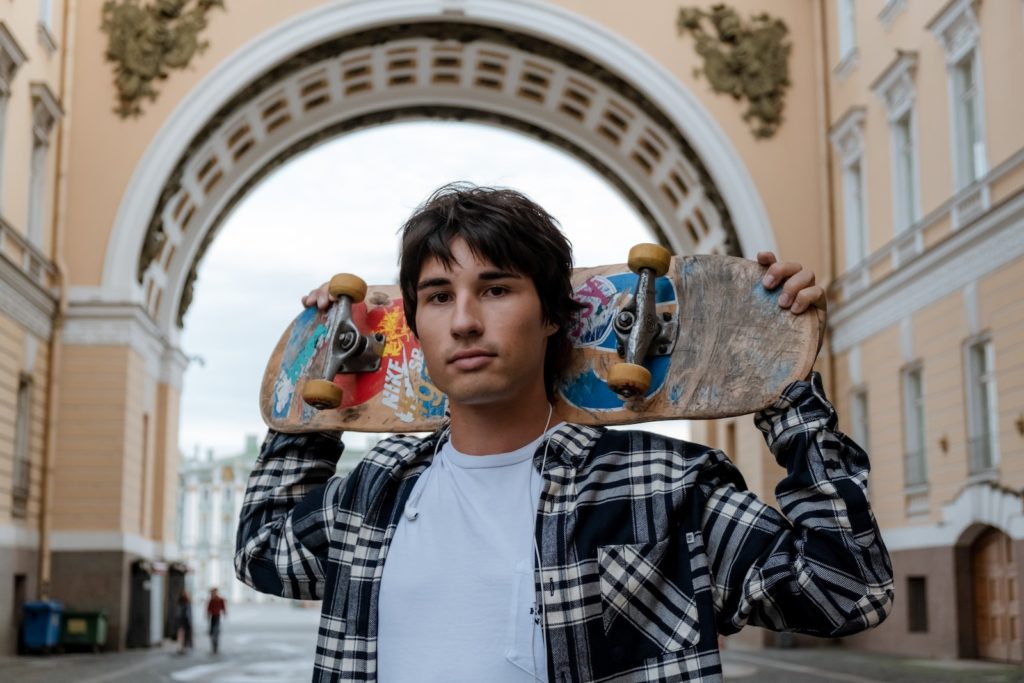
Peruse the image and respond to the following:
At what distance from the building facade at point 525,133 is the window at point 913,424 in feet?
0.12

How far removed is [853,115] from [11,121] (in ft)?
45.2

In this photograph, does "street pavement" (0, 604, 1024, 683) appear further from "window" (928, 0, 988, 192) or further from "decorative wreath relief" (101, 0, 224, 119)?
"decorative wreath relief" (101, 0, 224, 119)

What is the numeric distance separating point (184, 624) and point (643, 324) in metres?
22.0

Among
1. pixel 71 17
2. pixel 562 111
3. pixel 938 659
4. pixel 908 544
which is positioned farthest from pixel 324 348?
pixel 562 111

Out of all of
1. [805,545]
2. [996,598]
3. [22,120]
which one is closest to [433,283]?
[805,545]

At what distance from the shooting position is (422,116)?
27.2m

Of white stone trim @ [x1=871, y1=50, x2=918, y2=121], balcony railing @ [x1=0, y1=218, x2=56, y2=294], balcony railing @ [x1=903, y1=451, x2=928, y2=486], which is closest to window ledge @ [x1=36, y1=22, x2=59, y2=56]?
balcony railing @ [x1=0, y1=218, x2=56, y2=294]

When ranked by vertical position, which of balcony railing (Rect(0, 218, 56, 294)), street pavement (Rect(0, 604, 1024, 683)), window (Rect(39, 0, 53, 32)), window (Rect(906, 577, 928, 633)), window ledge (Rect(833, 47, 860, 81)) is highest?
window (Rect(39, 0, 53, 32))

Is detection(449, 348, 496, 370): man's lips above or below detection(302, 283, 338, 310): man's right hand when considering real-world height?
below

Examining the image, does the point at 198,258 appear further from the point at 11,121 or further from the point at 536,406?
the point at 536,406

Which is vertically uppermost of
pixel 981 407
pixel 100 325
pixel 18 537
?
pixel 100 325

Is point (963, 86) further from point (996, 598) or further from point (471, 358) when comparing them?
point (471, 358)

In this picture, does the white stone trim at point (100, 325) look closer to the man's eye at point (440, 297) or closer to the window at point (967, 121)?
the window at point (967, 121)

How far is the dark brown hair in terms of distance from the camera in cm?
249
